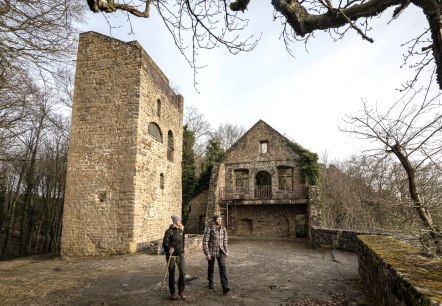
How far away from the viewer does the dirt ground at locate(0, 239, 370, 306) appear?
5.32m

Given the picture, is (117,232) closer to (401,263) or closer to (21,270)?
(21,270)

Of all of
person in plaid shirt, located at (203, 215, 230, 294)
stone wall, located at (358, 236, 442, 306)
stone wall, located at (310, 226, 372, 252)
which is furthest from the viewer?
stone wall, located at (310, 226, 372, 252)

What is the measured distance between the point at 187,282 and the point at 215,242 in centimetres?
130

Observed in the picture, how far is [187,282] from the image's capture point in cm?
659

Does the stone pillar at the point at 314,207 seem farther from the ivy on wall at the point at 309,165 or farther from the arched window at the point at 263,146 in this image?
the arched window at the point at 263,146

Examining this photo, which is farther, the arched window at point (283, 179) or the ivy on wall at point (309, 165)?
the arched window at point (283, 179)

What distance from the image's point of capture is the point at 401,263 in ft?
11.1

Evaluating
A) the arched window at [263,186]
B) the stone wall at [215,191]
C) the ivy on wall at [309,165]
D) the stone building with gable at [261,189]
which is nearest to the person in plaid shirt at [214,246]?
the stone building with gable at [261,189]

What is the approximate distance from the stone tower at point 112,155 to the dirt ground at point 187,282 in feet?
3.96

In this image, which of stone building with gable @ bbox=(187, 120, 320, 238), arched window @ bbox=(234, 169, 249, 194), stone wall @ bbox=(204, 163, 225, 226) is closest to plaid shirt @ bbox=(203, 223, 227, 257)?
stone building with gable @ bbox=(187, 120, 320, 238)

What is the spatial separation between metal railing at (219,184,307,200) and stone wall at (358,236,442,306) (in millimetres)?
13427

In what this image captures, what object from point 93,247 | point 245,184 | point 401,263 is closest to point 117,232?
point 93,247

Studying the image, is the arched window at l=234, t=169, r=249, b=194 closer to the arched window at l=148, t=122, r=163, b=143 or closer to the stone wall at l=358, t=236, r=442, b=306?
the arched window at l=148, t=122, r=163, b=143

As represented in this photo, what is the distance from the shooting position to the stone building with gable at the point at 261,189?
18562 mm
